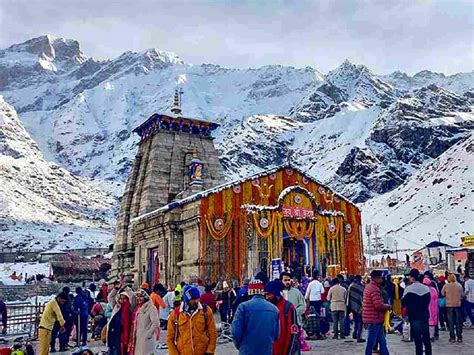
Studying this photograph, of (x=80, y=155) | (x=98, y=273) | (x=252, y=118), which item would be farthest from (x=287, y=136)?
(x=98, y=273)

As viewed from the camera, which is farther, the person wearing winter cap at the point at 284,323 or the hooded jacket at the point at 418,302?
the hooded jacket at the point at 418,302

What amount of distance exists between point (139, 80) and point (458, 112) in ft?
374

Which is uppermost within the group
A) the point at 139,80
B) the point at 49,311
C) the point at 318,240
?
the point at 139,80

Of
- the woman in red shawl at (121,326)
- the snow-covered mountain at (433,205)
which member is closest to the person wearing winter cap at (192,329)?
the woman in red shawl at (121,326)

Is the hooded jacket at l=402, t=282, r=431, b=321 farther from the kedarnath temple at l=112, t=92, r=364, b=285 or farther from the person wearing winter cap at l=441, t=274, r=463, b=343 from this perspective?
the kedarnath temple at l=112, t=92, r=364, b=285

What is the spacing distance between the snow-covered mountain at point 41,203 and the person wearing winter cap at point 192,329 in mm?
65943

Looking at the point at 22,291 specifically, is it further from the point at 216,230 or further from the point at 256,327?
the point at 256,327

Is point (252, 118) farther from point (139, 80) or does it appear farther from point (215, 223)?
point (215, 223)

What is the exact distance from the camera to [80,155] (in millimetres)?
156250

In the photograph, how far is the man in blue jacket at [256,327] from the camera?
5.30 m

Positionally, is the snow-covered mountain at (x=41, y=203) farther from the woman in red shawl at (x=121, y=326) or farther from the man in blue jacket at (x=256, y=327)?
the man in blue jacket at (x=256, y=327)

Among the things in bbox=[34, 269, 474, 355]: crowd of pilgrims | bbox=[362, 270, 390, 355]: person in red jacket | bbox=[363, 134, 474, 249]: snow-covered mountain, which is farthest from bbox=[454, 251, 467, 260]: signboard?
bbox=[363, 134, 474, 249]: snow-covered mountain

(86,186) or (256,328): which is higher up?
(86,186)

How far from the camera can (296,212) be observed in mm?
21125
